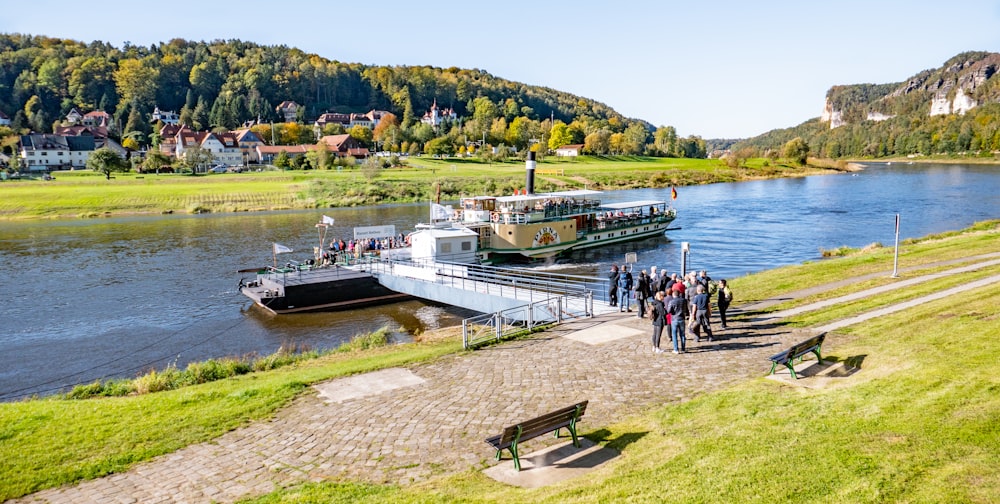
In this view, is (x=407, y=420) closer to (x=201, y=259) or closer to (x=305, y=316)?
(x=305, y=316)

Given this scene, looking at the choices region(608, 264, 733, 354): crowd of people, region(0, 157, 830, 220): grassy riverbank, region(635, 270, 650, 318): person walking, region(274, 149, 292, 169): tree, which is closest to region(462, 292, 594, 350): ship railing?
region(635, 270, 650, 318): person walking

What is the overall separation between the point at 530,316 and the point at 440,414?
8877 mm

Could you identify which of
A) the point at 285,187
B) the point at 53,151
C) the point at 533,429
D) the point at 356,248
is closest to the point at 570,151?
the point at 285,187

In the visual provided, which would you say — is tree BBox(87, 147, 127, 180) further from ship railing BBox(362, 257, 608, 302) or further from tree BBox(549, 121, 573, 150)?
tree BBox(549, 121, 573, 150)

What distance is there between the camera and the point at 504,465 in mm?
10742

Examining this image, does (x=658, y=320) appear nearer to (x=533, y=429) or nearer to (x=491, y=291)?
(x=533, y=429)

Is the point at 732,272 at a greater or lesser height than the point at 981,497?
lesser

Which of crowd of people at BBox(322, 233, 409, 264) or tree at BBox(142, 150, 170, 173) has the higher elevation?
tree at BBox(142, 150, 170, 173)

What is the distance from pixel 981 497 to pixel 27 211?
9033 cm

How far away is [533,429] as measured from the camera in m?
10.6

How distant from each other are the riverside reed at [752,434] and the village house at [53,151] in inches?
5344

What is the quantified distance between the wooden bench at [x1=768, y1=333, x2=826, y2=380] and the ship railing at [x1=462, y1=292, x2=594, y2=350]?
8.18 meters

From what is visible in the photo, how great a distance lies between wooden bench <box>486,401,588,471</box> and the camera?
10422mm

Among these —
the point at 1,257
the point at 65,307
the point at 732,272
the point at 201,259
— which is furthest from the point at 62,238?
the point at 732,272
